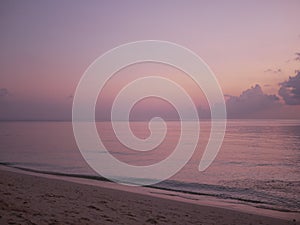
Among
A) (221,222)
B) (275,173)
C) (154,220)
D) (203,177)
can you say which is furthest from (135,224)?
(275,173)

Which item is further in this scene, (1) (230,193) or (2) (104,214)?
(1) (230,193)

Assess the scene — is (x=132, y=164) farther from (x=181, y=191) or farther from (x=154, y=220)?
(x=154, y=220)

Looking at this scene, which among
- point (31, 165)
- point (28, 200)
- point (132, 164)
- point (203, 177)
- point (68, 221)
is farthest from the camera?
point (132, 164)

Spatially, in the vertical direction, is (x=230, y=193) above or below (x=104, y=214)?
below

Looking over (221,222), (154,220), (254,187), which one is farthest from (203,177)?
(154,220)

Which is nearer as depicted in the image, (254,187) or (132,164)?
(254,187)

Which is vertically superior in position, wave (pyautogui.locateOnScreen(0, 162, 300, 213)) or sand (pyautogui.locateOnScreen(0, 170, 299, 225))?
sand (pyautogui.locateOnScreen(0, 170, 299, 225))

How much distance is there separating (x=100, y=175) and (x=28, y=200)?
49.3 feet

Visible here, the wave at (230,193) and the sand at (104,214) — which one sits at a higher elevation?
the sand at (104,214)

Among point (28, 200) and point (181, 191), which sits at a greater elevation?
point (28, 200)

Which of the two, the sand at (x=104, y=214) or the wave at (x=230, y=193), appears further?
the wave at (x=230, y=193)

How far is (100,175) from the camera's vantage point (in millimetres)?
25312

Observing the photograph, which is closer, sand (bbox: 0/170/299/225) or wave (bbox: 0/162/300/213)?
sand (bbox: 0/170/299/225)

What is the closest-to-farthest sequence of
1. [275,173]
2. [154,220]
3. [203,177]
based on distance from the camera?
[154,220]
[203,177]
[275,173]
